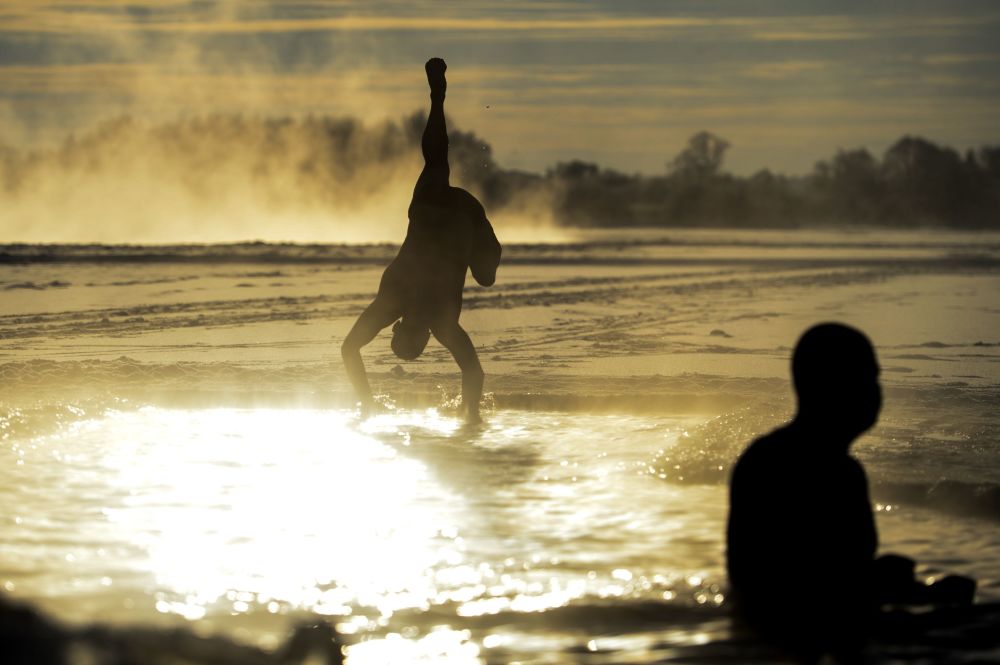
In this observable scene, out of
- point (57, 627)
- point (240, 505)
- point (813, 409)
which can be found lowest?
point (240, 505)

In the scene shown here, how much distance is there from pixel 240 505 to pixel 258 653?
2905mm

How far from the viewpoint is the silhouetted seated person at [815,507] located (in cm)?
380

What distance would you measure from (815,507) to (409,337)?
606cm

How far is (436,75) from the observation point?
31.2 feet

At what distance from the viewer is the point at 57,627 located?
315 centimetres

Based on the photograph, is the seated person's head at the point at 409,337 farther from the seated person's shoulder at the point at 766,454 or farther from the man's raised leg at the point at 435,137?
the seated person's shoulder at the point at 766,454

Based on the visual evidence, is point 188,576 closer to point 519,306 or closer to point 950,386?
point 950,386

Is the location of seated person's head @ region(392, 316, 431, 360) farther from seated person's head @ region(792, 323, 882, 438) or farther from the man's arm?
seated person's head @ region(792, 323, 882, 438)

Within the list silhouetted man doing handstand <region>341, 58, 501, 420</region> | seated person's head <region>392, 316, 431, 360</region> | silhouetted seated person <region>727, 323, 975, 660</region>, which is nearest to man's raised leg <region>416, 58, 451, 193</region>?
silhouetted man doing handstand <region>341, 58, 501, 420</region>

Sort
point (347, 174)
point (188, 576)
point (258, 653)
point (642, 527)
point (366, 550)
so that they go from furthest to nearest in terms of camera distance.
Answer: point (347, 174)
point (642, 527)
point (366, 550)
point (188, 576)
point (258, 653)

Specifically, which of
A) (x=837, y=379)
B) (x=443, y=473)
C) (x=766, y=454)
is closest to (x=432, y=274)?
(x=443, y=473)

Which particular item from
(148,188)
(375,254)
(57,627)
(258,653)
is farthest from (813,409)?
(148,188)

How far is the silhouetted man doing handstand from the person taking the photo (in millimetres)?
9594

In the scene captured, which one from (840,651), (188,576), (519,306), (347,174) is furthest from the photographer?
(347,174)
